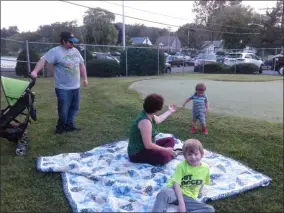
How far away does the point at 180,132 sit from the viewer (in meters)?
5.39

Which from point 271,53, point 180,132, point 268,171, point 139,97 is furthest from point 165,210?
point 271,53

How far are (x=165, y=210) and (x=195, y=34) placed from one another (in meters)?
50.3

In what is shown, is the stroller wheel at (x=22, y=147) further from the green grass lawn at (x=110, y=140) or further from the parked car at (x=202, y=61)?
the parked car at (x=202, y=61)

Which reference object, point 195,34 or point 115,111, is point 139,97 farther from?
point 195,34

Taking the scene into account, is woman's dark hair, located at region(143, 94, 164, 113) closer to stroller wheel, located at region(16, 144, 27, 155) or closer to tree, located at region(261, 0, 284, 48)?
stroller wheel, located at region(16, 144, 27, 155)

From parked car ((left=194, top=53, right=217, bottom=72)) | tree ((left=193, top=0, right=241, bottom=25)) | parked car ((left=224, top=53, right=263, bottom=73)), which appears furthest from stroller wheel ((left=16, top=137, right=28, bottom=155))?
tree ((left=193, top=0, right=241, bottom=25))

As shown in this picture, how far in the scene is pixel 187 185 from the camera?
2.79 m

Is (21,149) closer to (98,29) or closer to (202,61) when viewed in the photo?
(202,61)

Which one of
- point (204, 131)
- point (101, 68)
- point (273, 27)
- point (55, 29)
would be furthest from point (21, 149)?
point (273, 27)

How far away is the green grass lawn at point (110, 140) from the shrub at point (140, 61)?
10537 mm

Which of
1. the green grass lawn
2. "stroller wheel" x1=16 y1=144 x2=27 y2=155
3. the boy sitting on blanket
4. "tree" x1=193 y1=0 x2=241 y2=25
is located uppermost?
"tree" x1=193 y1=0 x2=241 y2=25

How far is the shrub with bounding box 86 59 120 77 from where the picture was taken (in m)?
17.0

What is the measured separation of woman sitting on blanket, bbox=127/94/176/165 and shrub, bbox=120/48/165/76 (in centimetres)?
1470

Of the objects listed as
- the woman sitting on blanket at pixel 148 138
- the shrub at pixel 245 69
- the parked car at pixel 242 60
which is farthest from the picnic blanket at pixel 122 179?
the parked car at pixel 242 60
